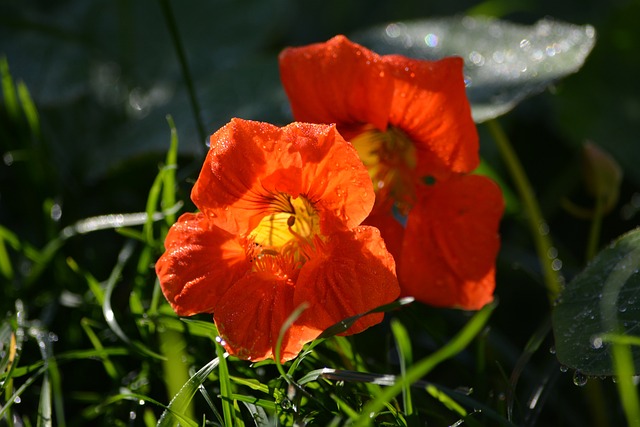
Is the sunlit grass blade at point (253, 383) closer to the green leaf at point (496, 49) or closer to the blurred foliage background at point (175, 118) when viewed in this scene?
the blurred foliage background at point (175, 118)

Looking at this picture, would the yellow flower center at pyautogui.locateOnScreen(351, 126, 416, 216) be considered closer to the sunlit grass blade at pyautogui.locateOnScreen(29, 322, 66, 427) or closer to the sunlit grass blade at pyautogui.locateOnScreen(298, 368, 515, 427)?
the sunlit grass blade at pyautogui.locateOnScreen(298, 368, 515, 427)

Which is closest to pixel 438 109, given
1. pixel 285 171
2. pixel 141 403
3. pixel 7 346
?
pixel 285 171

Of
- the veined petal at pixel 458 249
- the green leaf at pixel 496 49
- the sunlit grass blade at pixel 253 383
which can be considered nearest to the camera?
the sunlit grass blade at pixel 253 383

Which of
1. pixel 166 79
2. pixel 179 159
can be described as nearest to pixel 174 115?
pixel 179 159

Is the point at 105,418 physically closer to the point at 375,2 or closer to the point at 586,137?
the point at 586,137

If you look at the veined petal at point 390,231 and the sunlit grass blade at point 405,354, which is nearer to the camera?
the sunlit grass blade at point 405,354

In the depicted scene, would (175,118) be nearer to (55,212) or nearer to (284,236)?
(55,212)

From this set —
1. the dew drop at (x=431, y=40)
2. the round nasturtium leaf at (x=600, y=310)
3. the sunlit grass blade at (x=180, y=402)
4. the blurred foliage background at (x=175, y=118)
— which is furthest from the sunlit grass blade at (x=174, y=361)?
the dew drop at (x=431, y=40)

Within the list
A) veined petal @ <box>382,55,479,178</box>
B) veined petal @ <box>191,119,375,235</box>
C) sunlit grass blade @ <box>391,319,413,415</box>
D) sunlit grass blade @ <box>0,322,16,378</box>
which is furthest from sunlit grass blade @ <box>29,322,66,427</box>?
veined petal @ <box>382,55,479,178</box>
